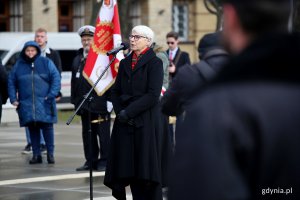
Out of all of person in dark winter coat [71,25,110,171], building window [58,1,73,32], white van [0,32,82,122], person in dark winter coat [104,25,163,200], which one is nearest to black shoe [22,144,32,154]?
person in dark winter coat [71,25,110,171]

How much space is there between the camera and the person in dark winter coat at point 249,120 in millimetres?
2590

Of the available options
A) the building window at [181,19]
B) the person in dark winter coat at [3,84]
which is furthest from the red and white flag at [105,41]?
the building window at [181,19]

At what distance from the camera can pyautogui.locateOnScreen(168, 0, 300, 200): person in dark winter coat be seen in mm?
2590

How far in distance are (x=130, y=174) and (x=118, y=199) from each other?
431 millimetres

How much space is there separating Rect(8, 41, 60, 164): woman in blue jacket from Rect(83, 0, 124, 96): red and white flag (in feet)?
6.83

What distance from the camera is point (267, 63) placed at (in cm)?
264

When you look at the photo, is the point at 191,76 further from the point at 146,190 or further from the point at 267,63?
the point at 146,190

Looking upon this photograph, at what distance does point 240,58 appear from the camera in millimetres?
2670

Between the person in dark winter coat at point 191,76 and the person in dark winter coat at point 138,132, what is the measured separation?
256 cm

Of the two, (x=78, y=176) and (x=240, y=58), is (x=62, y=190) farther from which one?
(x=240, y=58)

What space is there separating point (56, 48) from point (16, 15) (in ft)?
27.8

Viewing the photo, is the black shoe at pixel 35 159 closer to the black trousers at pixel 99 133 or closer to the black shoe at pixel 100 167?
the black trousers at pixel 99 133

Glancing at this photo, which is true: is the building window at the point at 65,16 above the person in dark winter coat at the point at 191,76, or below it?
above

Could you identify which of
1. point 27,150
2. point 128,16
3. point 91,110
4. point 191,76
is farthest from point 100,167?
point 128,16
